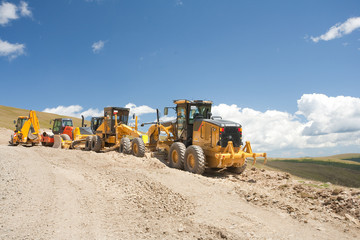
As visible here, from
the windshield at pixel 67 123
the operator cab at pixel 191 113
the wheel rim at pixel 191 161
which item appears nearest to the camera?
the wheel rim at pixel 191 161

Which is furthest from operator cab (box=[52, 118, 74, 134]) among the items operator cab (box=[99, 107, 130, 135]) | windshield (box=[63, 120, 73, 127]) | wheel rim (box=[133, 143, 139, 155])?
wheel rim (box=[133, 143, 139, 155])

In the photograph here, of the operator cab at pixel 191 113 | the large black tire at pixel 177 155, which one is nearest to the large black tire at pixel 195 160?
the large black tire at pixel 177 155

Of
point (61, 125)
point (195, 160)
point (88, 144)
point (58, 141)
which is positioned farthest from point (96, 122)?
point (195, 160)

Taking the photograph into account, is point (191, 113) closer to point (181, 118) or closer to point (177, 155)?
point (181, 118)

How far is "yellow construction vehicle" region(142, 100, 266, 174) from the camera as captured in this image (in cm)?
1083

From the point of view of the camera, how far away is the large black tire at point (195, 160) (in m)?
10.7

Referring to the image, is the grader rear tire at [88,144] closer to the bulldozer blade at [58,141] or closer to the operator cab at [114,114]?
the operator cab at [114,114]

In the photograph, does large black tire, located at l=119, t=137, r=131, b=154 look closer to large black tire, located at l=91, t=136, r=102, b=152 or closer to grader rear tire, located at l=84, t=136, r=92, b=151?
large black tire, located at l=91, t=136, r=102, b=152

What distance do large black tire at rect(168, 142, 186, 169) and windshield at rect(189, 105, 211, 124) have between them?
1413 mm

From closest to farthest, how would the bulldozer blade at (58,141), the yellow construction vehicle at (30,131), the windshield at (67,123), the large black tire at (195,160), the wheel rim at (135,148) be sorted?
the large black tire at (195,160) < the wheel rim at (135,148) < the bulldozer blade at (58,141) < the yellow construction vehicle at (30,131) < the windshield at (67,123)

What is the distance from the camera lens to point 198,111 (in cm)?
1291

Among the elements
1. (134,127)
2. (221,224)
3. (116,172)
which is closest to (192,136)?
(116,172)

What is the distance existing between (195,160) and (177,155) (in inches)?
60.0

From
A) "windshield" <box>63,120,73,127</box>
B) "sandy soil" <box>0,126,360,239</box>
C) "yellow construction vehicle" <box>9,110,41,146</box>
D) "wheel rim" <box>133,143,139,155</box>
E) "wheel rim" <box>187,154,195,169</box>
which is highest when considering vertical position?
"windshield" <box>63,120,73,127</box>
